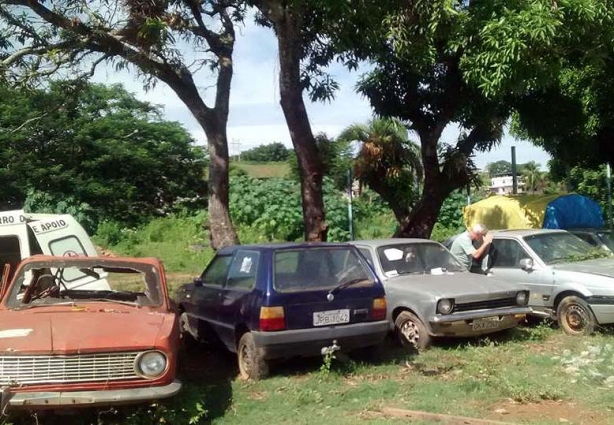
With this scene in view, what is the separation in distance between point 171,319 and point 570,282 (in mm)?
5322

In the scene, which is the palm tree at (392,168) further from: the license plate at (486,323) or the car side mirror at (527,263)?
the license plate at (486,323)

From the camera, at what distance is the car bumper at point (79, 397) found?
5133mm

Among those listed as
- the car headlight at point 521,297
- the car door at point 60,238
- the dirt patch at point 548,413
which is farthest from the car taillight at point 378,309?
the car door at point 60,238

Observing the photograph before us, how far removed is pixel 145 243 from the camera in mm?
20938

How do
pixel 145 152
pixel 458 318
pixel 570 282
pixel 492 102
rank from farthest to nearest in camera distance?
pixel 145 152, pixel 492 102, pixel 570 282, pixel 458 318

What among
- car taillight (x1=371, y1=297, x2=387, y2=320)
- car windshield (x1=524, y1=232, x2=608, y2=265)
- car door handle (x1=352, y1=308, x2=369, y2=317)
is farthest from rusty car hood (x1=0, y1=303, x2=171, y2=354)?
car windshield (x1=524, y1=232, x2=608, y2=265)

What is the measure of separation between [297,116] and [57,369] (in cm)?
587

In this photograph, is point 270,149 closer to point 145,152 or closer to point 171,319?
point 145,152

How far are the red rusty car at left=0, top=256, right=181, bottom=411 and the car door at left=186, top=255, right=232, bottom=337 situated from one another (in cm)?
158

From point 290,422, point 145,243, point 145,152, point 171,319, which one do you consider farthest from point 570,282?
point 145,152

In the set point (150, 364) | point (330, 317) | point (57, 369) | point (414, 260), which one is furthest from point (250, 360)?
point (414, 260)

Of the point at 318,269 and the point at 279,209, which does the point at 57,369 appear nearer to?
the point at 318,269

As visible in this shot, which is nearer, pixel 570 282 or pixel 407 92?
pixel 570 282

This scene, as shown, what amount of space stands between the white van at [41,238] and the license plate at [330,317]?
302 cm
